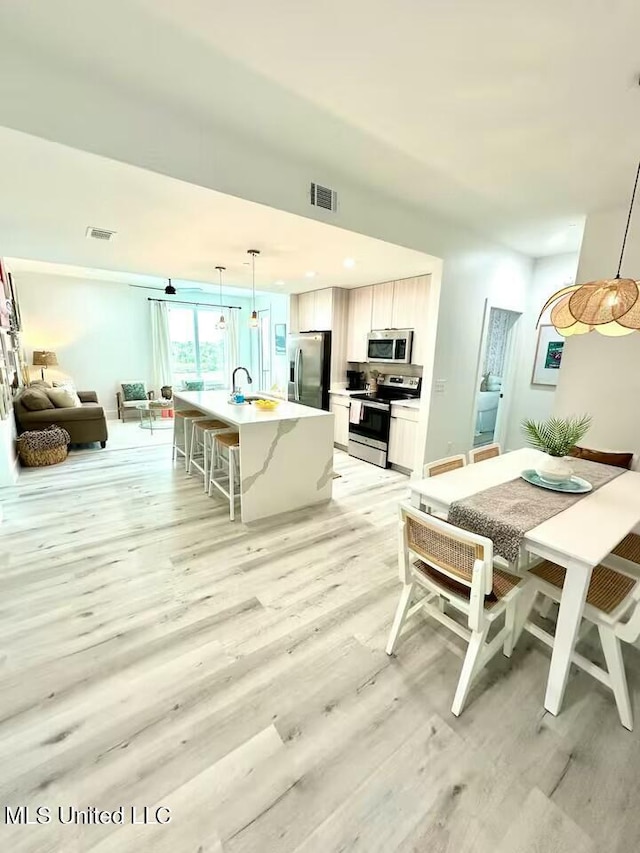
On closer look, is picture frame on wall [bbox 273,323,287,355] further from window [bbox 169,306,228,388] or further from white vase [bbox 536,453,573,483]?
white vase [bbox 536,453,573,483]

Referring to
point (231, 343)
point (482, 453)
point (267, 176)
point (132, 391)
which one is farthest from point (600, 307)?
point (231, 343)

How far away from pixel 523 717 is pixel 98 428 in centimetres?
550

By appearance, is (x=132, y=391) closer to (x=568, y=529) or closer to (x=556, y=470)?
(x=556, y=470)

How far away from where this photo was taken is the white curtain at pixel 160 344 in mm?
7496

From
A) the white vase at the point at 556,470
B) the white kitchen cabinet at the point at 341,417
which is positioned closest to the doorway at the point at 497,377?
the white kitchen cabinet at the point at 341,417

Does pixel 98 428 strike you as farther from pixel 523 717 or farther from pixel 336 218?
pixel 523 717

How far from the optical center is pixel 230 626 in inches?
76.2

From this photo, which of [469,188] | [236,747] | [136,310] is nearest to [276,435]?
[236,747]

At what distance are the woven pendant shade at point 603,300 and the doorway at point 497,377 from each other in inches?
111

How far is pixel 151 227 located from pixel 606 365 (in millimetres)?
4143

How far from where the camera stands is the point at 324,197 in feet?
8.52

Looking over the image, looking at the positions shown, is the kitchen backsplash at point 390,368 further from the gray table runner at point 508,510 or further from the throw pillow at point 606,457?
the gray table runner at point 508,510

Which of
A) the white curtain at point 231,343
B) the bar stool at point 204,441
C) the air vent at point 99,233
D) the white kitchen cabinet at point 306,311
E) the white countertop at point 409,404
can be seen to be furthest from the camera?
the white curtain at point 231,343

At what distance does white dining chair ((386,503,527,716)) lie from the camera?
4.42 feet
